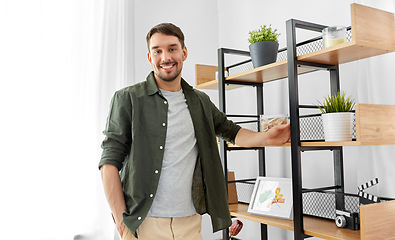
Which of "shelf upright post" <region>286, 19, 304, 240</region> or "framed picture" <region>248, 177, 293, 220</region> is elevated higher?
"shelf upright post" <region>286, 19, 304, 240</region>

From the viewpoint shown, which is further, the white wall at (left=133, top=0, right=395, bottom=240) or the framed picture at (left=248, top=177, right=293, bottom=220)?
the framed picture at (left=248, top=177, right=293, bottom=220)

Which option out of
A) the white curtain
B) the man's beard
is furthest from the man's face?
the white curtain

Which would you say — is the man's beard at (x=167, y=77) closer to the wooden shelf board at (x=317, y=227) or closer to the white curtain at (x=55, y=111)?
the wooden shelf board at (x=317, y=227)

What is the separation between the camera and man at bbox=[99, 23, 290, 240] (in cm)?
133

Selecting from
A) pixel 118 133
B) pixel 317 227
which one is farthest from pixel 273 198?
pixel 118 133

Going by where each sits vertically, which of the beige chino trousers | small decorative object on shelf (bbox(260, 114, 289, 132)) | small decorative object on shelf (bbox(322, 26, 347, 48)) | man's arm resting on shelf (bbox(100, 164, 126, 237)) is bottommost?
the beige chino trousers

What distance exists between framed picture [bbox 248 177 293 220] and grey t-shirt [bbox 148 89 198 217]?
62cm

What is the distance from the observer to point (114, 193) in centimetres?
132

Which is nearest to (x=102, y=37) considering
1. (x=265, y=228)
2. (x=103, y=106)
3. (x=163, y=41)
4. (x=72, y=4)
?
(x=72, y=4)

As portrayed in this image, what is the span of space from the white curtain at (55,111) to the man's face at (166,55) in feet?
3.45

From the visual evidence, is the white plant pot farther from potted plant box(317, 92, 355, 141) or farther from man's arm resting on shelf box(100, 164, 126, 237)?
man's arm resting on shelf box(100, 164, 126, 237)

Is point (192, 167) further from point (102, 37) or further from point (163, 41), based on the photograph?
point (102, 37)

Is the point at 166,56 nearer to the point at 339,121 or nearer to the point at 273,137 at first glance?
the point at 273,137

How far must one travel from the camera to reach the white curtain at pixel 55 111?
205 cm
